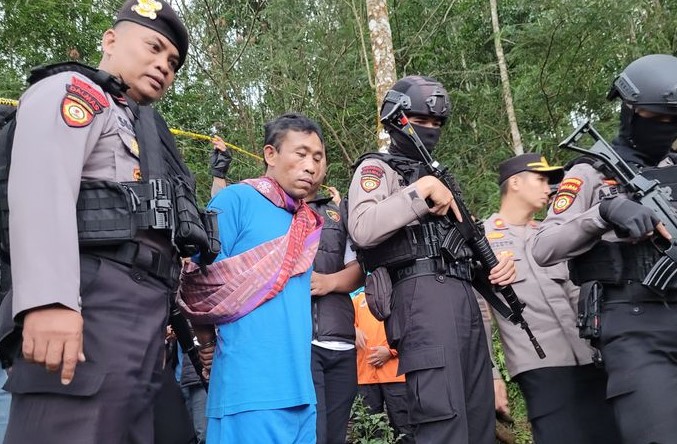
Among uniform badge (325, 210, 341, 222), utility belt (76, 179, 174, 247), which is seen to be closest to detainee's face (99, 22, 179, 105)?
Result: utility belt (76, 179, 174, 247)

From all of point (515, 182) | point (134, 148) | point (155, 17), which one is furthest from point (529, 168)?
point (134, 148)

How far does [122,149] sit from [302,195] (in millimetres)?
1224

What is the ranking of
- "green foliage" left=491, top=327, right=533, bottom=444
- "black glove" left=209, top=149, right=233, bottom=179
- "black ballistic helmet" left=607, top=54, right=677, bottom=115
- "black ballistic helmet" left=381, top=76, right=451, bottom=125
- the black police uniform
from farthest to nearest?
"green foliage" left=491, top=327, right=533, bottom=444
"black glove" left=209, top=149, right=233, bottom=179
the black police uniform
"black ballistic helmet" left=381, top=76, right=451, bottom=125
"black ballistic helmet" left=607, top=54, right=677, bottom=115

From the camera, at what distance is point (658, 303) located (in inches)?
108

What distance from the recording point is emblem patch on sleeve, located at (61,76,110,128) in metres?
1.81

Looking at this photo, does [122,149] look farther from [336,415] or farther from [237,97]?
[237,97]

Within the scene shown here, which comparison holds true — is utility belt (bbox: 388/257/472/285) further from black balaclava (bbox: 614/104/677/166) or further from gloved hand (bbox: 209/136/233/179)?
gloved hand (bbox: 209/136/233/179)

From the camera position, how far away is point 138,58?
2189mm

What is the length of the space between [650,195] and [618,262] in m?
0.32

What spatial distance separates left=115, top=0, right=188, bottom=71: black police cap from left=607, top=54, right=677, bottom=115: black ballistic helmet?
2.05m

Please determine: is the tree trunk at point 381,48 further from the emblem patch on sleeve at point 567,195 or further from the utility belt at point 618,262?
the utility belt at point 618,262

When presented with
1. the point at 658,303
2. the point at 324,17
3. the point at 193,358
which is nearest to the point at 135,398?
the point at 193,358

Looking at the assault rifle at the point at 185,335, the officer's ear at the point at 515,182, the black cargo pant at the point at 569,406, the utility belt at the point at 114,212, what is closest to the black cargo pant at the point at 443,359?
the black cargo pant at the point at 569,406

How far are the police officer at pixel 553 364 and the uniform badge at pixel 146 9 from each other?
2.43 meters
